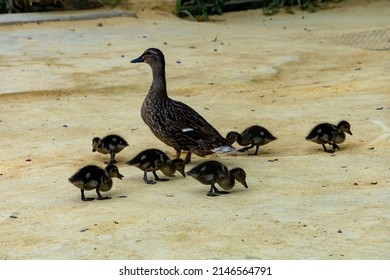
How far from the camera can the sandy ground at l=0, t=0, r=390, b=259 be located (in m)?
7.58

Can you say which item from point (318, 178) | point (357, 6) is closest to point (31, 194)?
point (318, 178)

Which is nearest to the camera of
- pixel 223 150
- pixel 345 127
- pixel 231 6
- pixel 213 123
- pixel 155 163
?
pixel 155 163

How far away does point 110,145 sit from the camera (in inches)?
407

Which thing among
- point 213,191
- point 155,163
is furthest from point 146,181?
point 213,191

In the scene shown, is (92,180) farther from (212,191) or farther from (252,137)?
(252,137)

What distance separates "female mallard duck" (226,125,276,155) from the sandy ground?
0.16 m

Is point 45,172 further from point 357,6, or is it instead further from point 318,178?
point 357,6

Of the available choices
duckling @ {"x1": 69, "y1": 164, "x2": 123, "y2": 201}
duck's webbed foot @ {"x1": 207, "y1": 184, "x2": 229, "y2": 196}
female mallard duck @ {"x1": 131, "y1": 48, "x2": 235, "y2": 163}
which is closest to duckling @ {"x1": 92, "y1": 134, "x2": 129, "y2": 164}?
female mallard duck @ {"x1": 131, "y1": 48, "x2": 235, "y2": 163}

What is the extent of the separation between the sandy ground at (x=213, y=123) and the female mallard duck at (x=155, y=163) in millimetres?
138

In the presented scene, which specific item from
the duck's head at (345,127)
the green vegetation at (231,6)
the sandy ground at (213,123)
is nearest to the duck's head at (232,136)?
the sandy ground at (213,123)

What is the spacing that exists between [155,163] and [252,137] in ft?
5.27

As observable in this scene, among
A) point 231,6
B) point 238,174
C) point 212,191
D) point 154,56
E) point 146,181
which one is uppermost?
point 154,56

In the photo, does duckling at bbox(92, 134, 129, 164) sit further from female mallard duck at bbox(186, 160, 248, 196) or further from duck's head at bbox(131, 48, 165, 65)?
female mallard duck at bbox(186, 160, 248, 196)

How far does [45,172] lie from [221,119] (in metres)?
2.96
